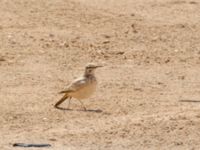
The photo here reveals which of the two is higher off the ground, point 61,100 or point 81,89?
point 81,89

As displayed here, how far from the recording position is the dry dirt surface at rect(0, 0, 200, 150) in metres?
13.7

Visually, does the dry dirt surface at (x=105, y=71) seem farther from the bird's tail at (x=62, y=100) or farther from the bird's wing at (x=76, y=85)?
the bird's wing at (x=76, y=85)

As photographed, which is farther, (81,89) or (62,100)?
(62,100)

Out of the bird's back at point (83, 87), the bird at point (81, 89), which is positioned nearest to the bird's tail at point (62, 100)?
the bird at point (81, 89)

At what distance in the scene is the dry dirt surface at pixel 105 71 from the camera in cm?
1371

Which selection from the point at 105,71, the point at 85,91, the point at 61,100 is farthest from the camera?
the point at 105,71

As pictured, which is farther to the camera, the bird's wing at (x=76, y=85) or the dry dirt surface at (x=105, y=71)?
the bird's wing at (x=76, y=85)

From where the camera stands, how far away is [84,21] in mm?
20828

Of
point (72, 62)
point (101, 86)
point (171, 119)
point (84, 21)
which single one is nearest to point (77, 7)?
point (84, 21)

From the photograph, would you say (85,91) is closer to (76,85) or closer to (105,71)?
(76,85)

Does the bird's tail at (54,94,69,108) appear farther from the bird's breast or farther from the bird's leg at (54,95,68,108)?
the bird's breast

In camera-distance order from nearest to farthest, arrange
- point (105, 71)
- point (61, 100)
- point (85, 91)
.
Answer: point (85, 91) → point (61, 100) → point (105, 71)

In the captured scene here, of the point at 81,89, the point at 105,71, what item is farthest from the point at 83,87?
the point at 105,71

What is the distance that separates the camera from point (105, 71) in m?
17.9
